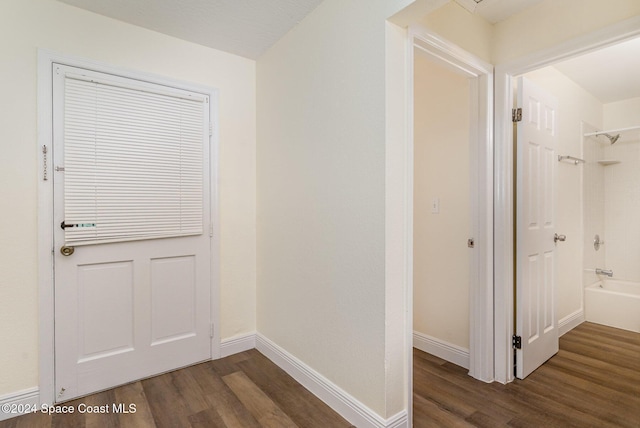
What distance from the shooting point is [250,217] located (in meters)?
2.74

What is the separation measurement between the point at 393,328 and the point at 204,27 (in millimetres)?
2289

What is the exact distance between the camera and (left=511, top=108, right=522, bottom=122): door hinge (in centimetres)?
219

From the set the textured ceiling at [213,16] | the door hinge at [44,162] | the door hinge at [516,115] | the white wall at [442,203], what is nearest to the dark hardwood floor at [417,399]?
the white wall at [442,203]

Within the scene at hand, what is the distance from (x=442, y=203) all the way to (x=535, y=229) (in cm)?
67

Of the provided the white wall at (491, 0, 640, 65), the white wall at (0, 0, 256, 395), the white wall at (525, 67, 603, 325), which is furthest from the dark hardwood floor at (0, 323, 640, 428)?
the white wall at (491, 0, 640, 65)

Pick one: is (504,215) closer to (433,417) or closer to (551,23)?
(551,23)

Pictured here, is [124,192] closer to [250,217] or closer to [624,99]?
[250,217]

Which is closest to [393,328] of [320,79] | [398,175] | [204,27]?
[398,175]

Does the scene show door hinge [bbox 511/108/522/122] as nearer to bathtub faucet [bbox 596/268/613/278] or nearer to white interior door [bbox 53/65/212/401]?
white interior door [bbox 53/65/212/401]

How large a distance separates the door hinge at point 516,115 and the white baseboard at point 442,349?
1724 mm

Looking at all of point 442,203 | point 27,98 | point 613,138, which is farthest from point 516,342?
point 27,98

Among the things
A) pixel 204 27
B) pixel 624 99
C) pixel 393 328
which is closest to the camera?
pixel 393 328

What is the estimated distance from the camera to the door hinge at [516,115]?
2186 millimetres

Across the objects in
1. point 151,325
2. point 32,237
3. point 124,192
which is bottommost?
point 151,325
